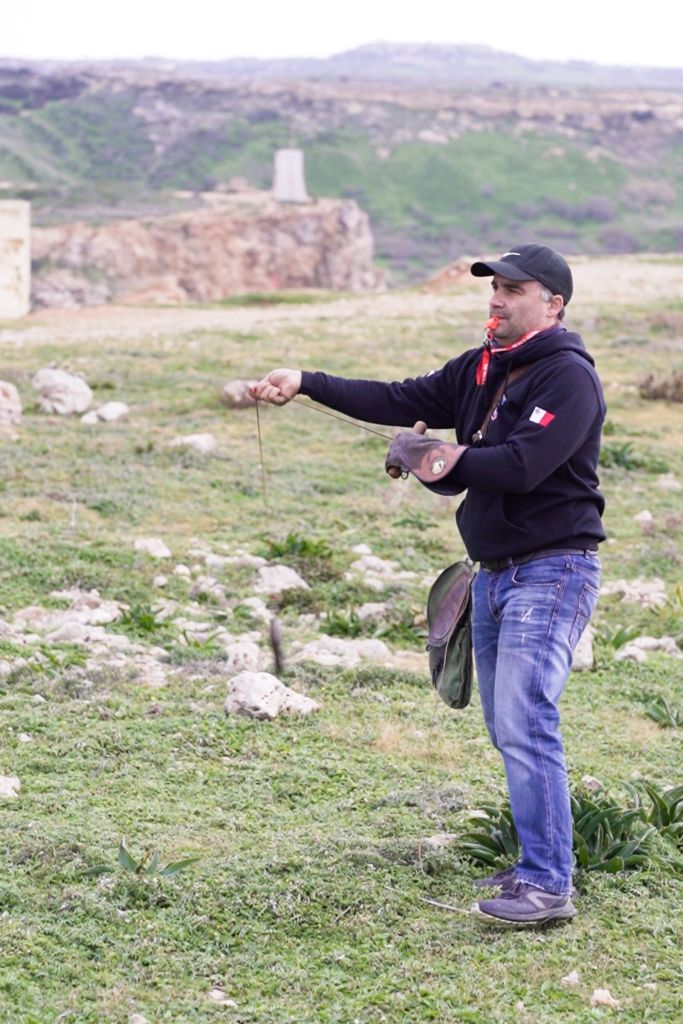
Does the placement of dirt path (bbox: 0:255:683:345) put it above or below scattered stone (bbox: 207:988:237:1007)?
below

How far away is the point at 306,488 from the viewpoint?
35.5 ft

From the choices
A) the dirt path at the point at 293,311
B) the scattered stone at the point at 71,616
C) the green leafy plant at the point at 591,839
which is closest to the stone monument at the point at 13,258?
the dirt path at the point at 293,311

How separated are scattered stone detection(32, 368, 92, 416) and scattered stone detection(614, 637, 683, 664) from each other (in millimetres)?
6674

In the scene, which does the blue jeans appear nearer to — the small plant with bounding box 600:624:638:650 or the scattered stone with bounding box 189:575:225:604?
the small plant with bounding box 600:624:638:650

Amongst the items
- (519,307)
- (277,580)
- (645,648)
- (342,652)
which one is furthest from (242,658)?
(519,307)

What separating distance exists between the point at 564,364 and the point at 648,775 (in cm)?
234

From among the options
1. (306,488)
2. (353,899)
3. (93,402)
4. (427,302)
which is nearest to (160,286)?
(427,302)

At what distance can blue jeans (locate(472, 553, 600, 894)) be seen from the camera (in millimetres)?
4145

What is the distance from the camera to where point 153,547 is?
8758mm

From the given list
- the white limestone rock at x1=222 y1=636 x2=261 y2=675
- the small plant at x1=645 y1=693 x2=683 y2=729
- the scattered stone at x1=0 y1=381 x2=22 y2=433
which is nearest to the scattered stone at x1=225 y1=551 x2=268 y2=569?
the white limestone rock at x1=222 y1=636 x2=261 y2=675

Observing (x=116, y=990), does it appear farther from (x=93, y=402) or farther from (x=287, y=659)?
(x=93, y=402)

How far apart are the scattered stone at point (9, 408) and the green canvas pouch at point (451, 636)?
795 cm

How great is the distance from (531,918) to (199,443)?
7.90 metres

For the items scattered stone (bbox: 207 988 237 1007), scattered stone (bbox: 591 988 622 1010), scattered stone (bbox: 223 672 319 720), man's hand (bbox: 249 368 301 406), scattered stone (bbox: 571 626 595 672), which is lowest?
scattered stone (bbox: 571 626 595 672)
